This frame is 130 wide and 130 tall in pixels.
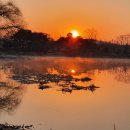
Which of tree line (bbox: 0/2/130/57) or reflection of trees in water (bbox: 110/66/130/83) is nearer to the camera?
reflection of trees in water (bbox: 110/66/130/83)

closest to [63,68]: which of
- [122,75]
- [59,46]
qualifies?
[122,75]

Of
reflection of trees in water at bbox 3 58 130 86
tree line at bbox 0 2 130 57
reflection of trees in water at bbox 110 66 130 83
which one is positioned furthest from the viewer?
tree line at bbox 0 2 130 57

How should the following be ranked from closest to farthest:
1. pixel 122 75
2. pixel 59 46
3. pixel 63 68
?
pixel 122 75
pixel 63 68
pixel 59 46

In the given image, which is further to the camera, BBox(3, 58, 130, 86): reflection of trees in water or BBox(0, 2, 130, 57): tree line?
BBox(0, 2, 130, 57): tree line

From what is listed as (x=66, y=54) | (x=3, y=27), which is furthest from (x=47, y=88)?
(x=66, y=54)

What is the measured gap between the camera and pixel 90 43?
4648 inches

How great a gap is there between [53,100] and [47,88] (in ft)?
18.0

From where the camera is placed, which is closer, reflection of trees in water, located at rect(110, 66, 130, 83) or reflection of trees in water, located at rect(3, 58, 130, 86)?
reflection of trees in water, located at rect(110, 66, 130, 83)

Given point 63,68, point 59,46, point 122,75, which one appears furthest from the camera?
point 59,46

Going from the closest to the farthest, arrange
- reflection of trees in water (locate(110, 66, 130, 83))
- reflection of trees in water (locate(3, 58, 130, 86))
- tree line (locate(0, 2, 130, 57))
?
reflection of trees in water (locate(110, 66, 130, 83)), reflection of trees in water (locate(3, 58, 130, 86)), tree line (locate(0, 2, 130, 57))

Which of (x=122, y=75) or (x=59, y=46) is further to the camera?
(x=59, y=46)

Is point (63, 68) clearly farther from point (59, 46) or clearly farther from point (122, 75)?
point (59, 46)

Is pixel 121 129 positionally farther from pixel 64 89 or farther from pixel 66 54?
pixel 66 54

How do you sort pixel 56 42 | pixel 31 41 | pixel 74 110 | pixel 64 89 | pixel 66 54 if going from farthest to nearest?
pixel 56 42
pixel 66 54
pixel 31 41
pixel 64 89
pixel 74 110
